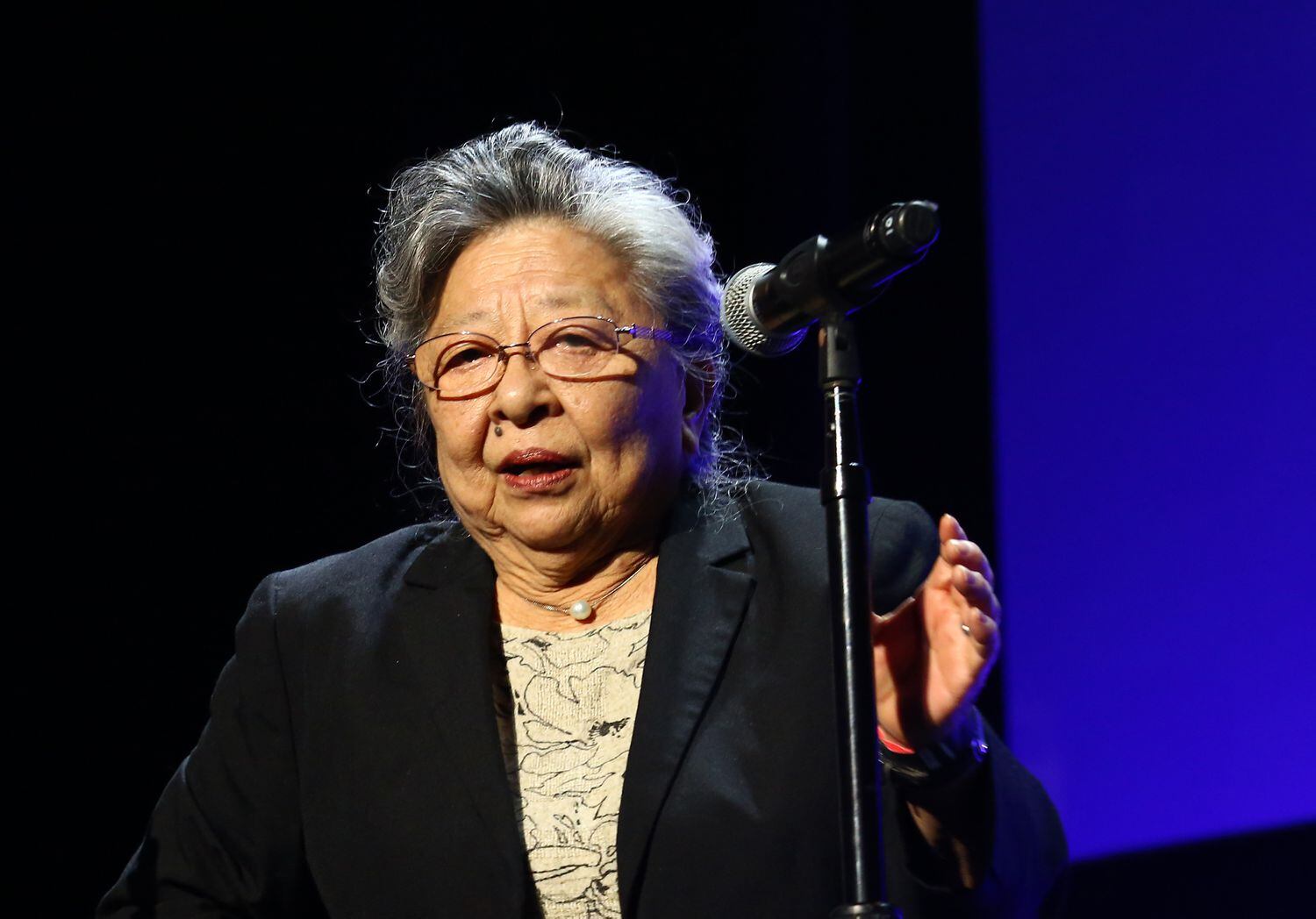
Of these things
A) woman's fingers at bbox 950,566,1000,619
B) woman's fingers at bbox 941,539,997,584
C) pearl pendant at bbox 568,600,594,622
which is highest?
woman's fingers at bbox 941,539,997,584

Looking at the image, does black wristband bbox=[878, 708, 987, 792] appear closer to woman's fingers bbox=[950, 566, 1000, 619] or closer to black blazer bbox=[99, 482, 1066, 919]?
black blazer bbox=[99, 482, 1066, 919]

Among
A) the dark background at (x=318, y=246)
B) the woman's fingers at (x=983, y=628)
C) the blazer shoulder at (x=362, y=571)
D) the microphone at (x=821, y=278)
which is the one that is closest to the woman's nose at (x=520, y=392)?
the blazer shoulder at (x=362, y=571)

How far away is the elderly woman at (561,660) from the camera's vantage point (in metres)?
1.78

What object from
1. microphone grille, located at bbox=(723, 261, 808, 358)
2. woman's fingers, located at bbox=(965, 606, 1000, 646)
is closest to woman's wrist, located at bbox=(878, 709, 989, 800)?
woman's fingers, located at bbox=(965, 606, 1000, 646)

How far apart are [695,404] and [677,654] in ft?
1.54

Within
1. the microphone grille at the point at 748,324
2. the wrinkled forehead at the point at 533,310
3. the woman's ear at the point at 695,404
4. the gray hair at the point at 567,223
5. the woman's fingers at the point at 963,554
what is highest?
the gray hair at the point at 567,223

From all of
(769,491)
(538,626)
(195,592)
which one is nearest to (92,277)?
(195,592)

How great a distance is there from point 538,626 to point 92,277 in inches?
58.2

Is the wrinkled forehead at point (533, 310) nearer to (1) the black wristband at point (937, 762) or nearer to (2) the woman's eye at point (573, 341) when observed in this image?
(2) the woman's eye at point (573, 341)

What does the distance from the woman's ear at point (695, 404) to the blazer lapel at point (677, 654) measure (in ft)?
0.35

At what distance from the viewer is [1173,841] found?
2586 mm

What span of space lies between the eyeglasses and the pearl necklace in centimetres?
34

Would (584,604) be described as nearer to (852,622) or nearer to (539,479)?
(539,479)

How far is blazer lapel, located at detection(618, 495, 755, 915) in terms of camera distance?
5.84ft
